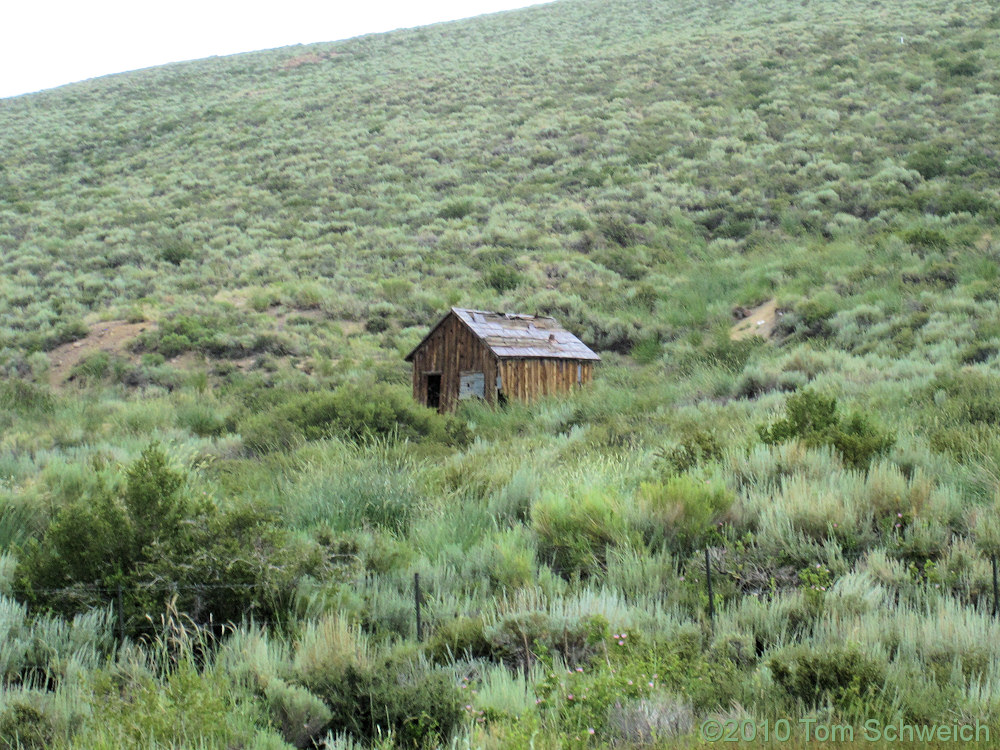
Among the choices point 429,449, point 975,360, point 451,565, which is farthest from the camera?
point 975,360

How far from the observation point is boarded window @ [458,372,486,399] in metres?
15.1

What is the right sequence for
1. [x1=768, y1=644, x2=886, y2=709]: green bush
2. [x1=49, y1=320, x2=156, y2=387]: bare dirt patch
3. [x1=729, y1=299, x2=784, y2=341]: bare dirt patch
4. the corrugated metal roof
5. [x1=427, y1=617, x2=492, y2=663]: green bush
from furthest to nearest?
[x1=49, y1=320, x2=156, y2=387]: bare dirt patch
[x1=729, y1=299, x2=784, y2=341]: bare dirt patch
the corrugated metal roof
[x1=427, y1=617, x2=492, y2=663]: green bush
[x1=768, y1=644, x2=886, y2=709]: green bush

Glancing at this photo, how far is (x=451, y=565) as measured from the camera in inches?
208

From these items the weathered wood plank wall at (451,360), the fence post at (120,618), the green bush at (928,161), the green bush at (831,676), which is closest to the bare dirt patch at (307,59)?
the green bush at (928,161)

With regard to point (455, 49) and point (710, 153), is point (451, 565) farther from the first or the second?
point (455, 49)

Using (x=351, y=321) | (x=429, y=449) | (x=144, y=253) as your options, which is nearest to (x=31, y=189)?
(x=144, y=253)

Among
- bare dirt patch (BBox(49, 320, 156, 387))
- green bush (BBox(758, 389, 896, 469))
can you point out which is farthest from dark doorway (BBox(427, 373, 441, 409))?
green bush (BBox(758, 389, 896, 469))

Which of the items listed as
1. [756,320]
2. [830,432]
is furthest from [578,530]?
[756,320]

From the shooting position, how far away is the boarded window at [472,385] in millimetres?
15055

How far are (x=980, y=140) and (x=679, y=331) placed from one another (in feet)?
49.0

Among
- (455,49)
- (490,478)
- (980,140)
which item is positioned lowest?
(490,478)

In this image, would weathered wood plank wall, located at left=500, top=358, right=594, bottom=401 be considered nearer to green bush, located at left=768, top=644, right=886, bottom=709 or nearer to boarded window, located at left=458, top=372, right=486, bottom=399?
boarded window, located at left=458, top=372, right=486, bottom=399

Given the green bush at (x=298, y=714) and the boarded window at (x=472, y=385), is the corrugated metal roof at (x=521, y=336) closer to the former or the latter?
the boarded window at (x=472, y=385)

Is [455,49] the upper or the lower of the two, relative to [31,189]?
upper
